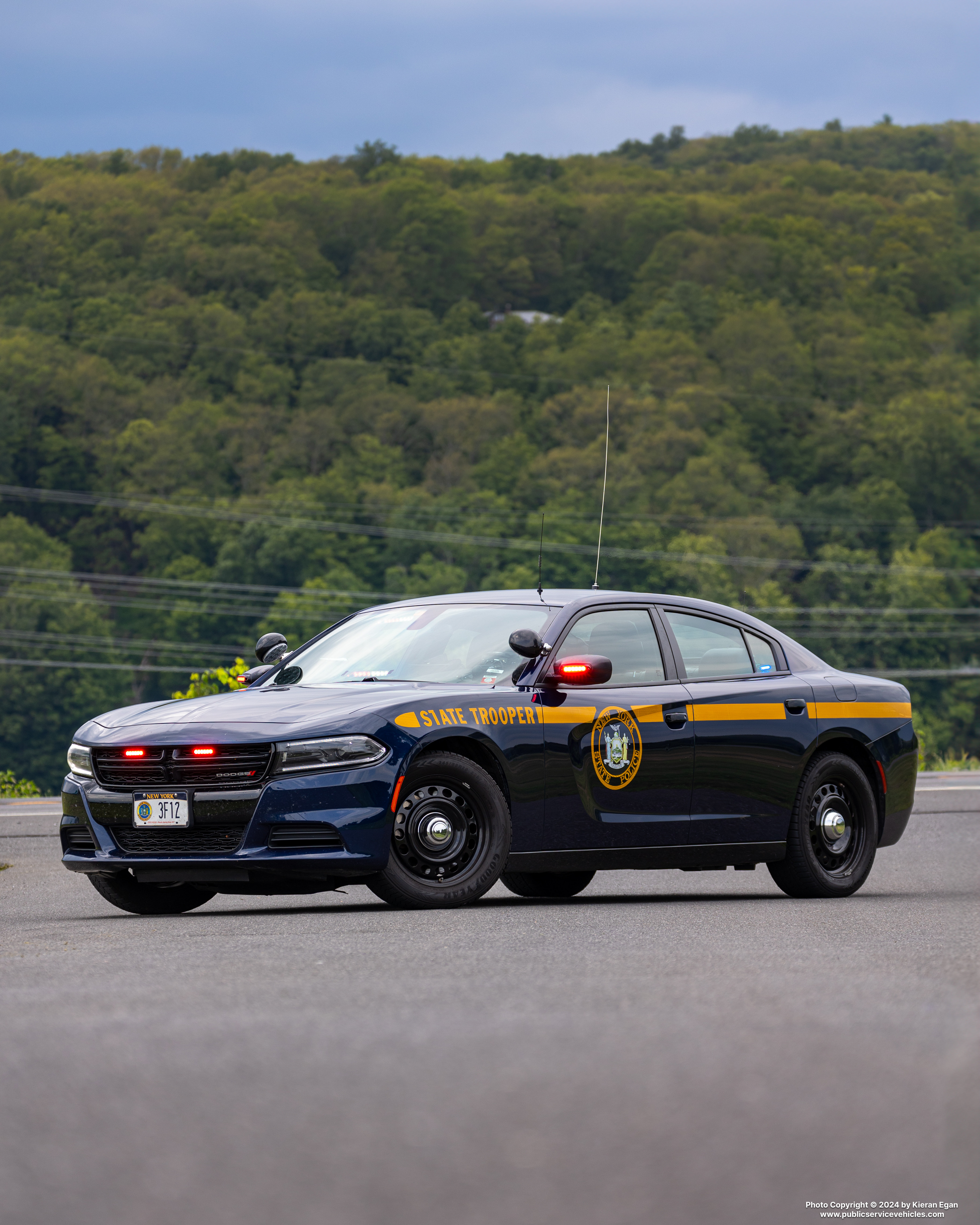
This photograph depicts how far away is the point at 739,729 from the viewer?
10.9m

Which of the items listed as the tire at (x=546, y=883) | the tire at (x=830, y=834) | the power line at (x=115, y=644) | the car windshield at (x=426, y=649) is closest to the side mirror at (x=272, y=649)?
the car windshield at (x=426, y=649)

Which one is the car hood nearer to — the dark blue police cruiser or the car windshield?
the dark blue police cruiser

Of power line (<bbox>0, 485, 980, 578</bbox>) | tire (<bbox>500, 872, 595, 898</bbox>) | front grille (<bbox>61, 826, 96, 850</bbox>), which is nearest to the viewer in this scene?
front grille (<bbox>61, 826, 96, 850</bbox>)

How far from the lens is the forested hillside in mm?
115125

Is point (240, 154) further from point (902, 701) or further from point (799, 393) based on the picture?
point (902, 701)

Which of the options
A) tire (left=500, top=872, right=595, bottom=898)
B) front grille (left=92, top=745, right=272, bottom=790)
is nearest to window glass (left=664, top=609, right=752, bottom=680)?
tire (left=500, top=872, right=595, bottom=898)

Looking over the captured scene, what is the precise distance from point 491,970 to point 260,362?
127 m

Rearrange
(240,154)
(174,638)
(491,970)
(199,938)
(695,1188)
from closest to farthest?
(695,1188), (491,970), (199,938), (174,638), (240,154)

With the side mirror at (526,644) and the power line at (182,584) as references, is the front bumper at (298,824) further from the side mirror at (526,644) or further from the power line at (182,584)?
the power line at (182,584)

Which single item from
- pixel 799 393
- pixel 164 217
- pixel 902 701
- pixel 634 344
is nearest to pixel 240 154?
pixel 164 217

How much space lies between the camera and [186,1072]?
545 cm

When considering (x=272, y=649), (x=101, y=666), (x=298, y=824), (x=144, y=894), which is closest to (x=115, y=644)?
(x=101, y=666)

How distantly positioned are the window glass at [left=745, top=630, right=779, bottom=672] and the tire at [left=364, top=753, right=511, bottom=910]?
7.13 ft

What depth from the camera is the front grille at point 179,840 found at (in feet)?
30.7
